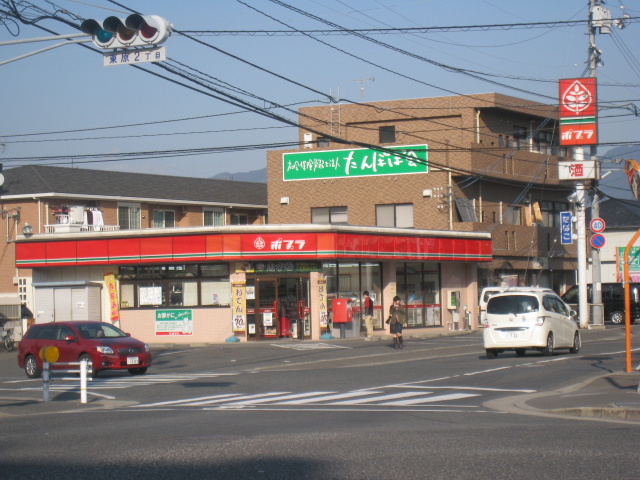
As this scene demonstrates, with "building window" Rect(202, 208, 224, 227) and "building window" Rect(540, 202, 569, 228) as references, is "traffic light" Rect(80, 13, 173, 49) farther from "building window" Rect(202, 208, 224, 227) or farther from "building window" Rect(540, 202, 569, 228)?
"building window" Rect(540, 202, 569, 228)

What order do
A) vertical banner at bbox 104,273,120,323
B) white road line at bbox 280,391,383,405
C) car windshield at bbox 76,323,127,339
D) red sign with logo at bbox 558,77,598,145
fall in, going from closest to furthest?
white road line at bbox 280,391,383,405 < car windshield at bbox 76,323,127,339 < vertical banner at bbox 104,273,120,323 < red sign with logo at bbox 558,77,598,145

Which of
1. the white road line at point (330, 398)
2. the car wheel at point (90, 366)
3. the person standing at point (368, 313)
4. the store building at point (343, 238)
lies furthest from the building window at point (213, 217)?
the white road line at point (330, 398)

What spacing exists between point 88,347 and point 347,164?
25.0 meters

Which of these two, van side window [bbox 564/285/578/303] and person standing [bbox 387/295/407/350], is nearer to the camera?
person standing [bbox 387/295/407/350]

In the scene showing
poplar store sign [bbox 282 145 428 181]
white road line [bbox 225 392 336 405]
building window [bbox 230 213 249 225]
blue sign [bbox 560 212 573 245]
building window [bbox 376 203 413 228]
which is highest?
poplar store sign [bbox 282 145 428 181]

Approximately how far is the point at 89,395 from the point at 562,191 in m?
39.8

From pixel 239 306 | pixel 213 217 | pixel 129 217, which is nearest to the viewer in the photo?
pixel 239 306

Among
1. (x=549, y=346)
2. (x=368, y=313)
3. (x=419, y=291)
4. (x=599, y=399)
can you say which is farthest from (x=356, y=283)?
(x=599, y=399)

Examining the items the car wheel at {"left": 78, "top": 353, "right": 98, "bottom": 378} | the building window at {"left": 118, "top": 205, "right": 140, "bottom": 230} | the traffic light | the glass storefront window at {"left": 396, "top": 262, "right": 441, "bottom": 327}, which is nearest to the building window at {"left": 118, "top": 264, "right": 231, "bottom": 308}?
the glass storefront window at {"left": 396, "top": 262, "right": 441, "bottom": 327}

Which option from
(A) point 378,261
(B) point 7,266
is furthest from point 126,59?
(B) point 7,266

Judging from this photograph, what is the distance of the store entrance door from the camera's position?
35.9 m

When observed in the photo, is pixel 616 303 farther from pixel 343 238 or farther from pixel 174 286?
pixel 174 286

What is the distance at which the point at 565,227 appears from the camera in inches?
1747

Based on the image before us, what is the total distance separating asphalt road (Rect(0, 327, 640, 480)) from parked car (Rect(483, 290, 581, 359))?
0.53m
